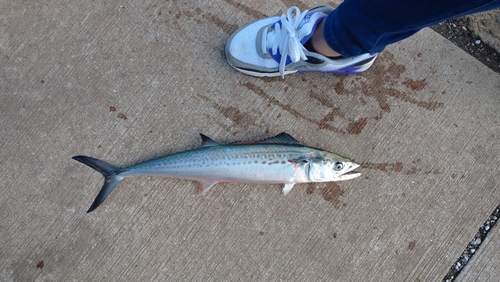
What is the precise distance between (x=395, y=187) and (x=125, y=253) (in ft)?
6.74

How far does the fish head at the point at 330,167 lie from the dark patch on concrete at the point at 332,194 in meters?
0.15

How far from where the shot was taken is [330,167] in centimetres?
265

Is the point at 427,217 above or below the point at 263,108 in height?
below

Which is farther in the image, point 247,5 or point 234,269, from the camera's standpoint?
point 247,5

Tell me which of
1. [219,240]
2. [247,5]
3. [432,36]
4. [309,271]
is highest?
[247,5]

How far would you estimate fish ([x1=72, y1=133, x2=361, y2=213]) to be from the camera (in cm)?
264

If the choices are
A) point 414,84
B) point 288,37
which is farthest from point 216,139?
point 414,84

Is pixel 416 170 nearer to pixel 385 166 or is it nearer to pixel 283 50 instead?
pixel 385 166

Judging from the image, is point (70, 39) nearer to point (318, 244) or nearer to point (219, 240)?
point (219, 240)

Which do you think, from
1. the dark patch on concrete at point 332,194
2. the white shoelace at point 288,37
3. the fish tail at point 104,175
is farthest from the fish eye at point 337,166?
the fish tail at point 104,175

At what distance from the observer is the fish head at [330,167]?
2639 millimetres

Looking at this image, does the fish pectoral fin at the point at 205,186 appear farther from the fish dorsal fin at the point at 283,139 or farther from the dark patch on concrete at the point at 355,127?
the dark patch on concrete at the point at 355,127

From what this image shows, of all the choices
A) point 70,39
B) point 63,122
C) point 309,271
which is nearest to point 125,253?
point 63,122

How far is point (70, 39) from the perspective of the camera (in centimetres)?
290
